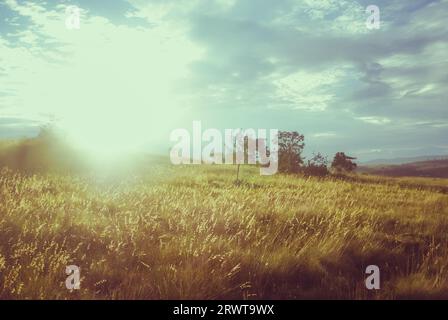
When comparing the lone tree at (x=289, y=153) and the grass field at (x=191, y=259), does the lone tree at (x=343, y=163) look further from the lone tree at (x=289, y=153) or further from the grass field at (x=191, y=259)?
the grass field at (x=191, y=259)

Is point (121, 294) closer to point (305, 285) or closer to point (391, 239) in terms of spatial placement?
point (305, 285)

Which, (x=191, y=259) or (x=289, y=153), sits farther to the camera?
(x=289, y=153)

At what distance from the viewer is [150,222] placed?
19.5ft

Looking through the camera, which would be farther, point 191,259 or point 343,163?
point 343,163

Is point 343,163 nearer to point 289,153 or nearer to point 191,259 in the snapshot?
point 289,153

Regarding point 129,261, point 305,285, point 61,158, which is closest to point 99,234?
point 129,261

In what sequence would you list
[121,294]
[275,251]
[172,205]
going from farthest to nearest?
[172,205]
[275,251]
[121,294]

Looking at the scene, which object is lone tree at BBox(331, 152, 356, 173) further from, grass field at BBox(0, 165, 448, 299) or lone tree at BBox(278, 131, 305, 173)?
grass field at BBox(0, 165, 448, 299)

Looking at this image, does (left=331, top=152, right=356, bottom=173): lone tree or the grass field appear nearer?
the grass field

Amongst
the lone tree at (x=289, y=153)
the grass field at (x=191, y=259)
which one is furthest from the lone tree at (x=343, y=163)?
the grass field at (x=191, y=259)

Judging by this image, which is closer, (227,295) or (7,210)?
(227,295)

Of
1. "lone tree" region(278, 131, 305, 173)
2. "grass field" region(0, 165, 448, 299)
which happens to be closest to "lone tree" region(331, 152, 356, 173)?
"lone tree" region(278, 131, 305, 173)

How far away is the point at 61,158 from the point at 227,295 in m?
22.8

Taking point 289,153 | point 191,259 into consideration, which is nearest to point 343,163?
point 289,153
